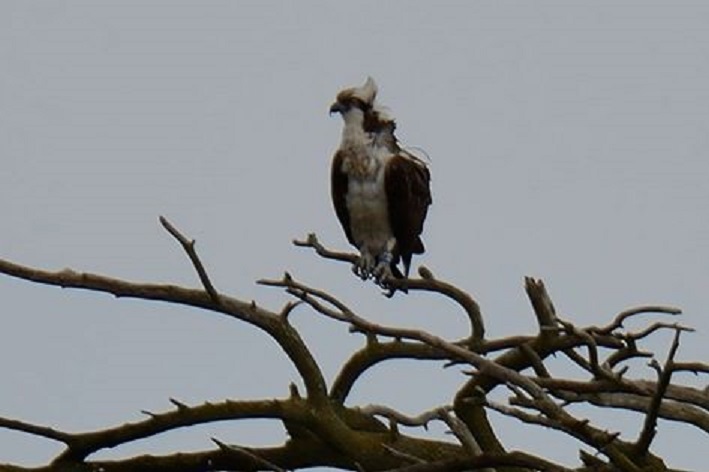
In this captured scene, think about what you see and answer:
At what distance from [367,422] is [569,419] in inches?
94.3

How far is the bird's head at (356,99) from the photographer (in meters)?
11.3

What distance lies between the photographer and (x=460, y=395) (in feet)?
29.8

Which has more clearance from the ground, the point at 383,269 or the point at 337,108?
the point at 337,108

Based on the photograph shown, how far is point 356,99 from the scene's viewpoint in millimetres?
11367

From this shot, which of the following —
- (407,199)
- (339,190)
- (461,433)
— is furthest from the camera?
(339,190)

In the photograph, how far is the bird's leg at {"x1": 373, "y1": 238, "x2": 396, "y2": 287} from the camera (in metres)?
11.0

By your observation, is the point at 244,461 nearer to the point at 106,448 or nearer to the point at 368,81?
the point at 106,448

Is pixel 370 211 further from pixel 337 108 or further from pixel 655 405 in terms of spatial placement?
pixel 655 405

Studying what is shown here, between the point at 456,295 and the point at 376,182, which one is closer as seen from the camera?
the point at 456,295

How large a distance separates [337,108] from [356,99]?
13 cm

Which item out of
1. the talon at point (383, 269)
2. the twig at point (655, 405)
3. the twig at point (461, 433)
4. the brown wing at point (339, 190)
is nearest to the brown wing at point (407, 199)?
the talon at point (383, 269)

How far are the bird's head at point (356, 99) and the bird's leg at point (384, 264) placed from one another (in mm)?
775

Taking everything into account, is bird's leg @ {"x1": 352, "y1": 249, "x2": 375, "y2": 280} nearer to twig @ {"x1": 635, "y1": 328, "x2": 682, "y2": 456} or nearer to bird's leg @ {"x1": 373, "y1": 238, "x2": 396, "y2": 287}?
bird's leg @ {"x1": 373, "y1": 238, "x2": 396, "y2": 287}

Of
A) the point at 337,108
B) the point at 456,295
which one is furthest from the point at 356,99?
the point at 456,295
